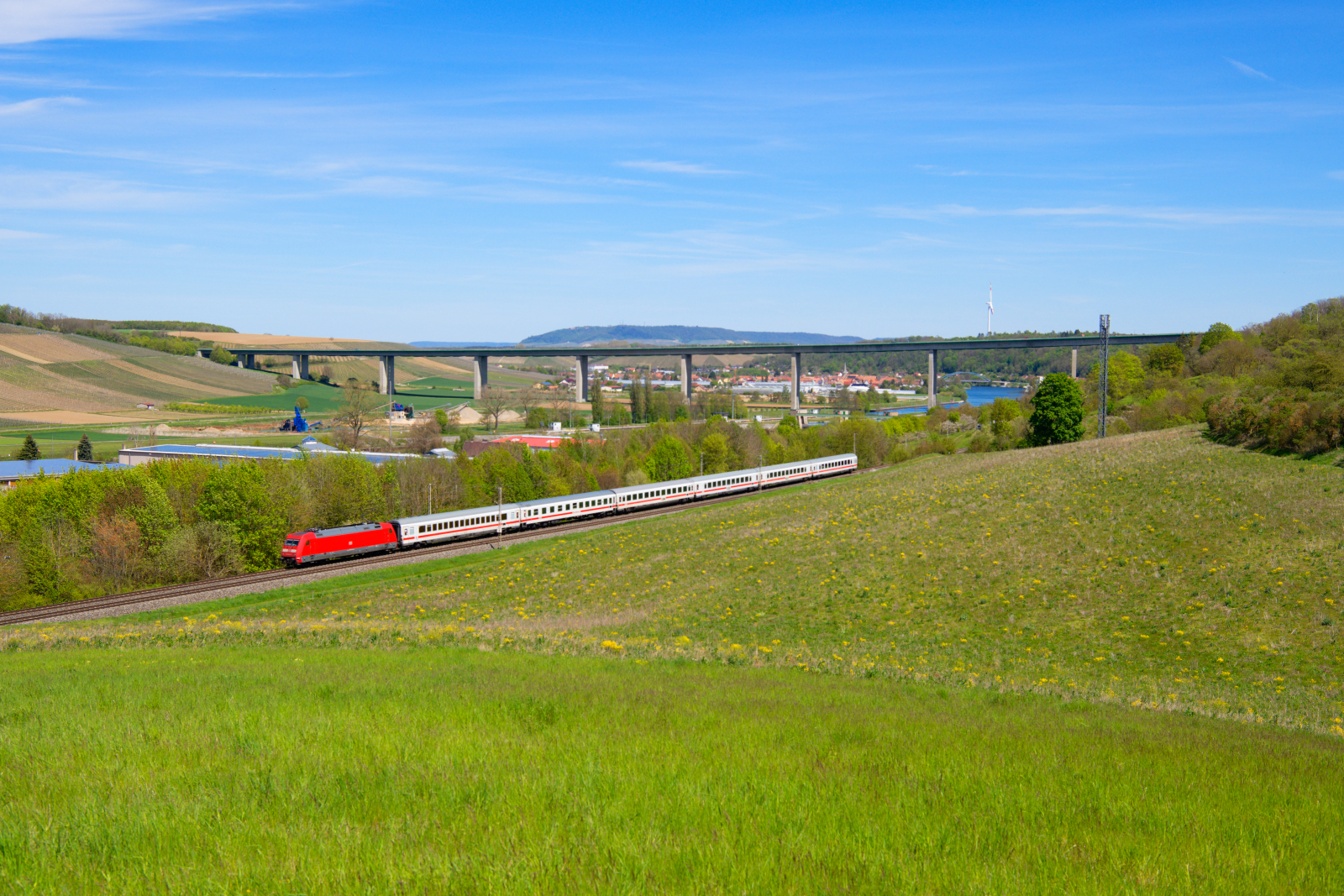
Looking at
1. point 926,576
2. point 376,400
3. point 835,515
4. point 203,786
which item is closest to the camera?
point 203,786

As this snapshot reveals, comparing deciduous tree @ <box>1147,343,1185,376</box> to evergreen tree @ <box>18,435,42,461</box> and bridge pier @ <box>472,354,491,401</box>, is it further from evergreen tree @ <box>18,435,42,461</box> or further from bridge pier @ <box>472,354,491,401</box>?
bridge pier @ <box>472,354,491,401</box>

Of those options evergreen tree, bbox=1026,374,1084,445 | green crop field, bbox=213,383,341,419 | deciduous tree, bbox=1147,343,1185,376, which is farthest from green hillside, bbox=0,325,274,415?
deciduous tree, bbox=1147,343,1185,376

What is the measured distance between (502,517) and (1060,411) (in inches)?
1830

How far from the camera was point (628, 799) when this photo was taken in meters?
7.06

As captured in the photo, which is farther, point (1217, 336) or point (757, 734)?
point (1217, 336)

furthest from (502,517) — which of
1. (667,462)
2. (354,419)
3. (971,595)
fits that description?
Answer: (354,419)

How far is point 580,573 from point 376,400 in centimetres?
15798

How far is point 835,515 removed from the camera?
43.9 meters

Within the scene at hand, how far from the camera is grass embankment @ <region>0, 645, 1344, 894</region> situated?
5648 mm

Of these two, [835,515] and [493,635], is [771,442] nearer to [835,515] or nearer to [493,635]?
[835,515]

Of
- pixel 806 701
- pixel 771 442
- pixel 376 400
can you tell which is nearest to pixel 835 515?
pixel 806 701

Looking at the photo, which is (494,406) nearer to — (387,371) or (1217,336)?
(387,371)

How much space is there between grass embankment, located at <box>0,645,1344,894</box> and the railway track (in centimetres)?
3020

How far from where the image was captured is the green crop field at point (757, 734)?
591 centimetres
